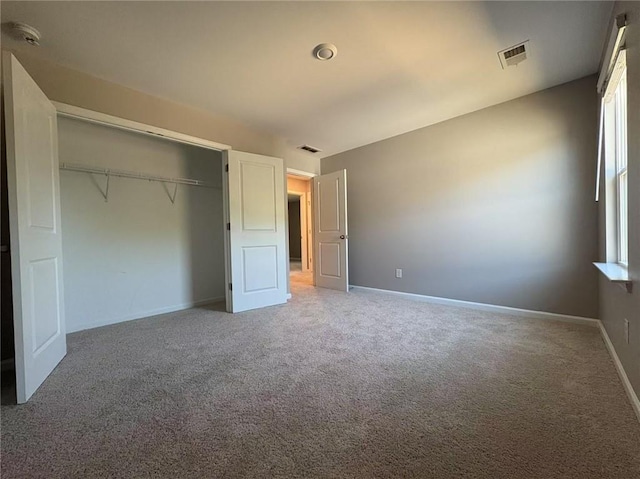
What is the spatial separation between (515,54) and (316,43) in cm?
164

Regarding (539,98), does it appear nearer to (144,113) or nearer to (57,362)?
(144,113)

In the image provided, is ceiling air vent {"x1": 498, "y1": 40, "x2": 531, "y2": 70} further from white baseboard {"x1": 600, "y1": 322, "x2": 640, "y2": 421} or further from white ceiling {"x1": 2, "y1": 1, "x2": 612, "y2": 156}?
white baseboard {"x1": 600, "y1": 322, "x2": 640, "y2": 421}

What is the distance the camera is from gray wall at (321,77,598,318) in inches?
110

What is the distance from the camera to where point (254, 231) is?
12.1ft

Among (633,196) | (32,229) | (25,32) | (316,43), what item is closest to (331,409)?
(633,196)

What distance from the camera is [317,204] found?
504 centimetres

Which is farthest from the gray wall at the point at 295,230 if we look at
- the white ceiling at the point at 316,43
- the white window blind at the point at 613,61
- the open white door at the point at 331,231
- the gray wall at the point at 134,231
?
the white window blind at the point at 613,61

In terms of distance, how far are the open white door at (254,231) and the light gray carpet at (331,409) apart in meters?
1.02

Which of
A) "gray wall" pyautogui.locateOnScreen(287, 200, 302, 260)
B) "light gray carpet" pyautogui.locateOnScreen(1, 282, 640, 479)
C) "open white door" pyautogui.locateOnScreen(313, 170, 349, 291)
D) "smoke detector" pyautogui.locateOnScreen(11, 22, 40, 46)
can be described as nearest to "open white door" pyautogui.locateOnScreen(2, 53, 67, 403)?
"light gray carpet" pyautogui.locateOnScreen(1, 282, 640, 479)

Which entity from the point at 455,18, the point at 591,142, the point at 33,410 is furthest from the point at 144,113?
the point at 591,142

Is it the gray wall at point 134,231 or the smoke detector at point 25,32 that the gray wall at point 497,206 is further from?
the smoke detector at point 25,32

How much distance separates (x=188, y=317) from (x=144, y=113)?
2251 mm

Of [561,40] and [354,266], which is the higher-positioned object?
[561,40]

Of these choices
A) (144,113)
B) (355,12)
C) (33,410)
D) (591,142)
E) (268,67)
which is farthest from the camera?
(144,113)
